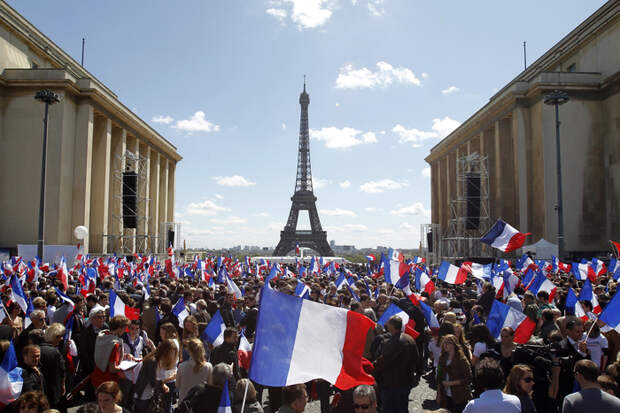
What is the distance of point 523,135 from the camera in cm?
3594

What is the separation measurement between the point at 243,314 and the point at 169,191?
54462 mm

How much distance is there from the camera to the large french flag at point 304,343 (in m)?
3.96

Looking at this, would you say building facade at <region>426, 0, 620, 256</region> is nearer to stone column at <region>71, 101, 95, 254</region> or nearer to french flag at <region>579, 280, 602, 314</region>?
french flag at <region>579, 280, 602, 314</region>

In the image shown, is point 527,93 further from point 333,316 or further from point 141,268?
point 333,316

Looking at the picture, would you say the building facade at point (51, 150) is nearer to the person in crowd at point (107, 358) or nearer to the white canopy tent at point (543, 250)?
the white canopy tent at point (543, 250)

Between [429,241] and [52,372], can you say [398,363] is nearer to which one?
[52,372]

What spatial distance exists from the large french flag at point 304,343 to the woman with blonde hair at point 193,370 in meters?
1.66

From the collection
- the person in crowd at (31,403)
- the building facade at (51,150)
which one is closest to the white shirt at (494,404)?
the person in crowd at (31,403)

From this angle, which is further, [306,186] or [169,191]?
[306,186]

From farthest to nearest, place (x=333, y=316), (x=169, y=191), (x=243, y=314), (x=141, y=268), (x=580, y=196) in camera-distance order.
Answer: (x=169, y=191) < (x=580, y=196) < (x=141, y=268) < (x=243, y=314) < (x=333, y=316)

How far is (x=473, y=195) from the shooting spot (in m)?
39.3

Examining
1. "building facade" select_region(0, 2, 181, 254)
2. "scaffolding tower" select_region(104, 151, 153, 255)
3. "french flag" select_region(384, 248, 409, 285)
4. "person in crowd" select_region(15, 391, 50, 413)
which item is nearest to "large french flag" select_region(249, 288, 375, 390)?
"person in crowd" select_region(15, 391, 50, 413)

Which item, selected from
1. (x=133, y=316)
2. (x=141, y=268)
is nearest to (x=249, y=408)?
(x=133, y=316)

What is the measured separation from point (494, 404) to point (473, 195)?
3690 cm
